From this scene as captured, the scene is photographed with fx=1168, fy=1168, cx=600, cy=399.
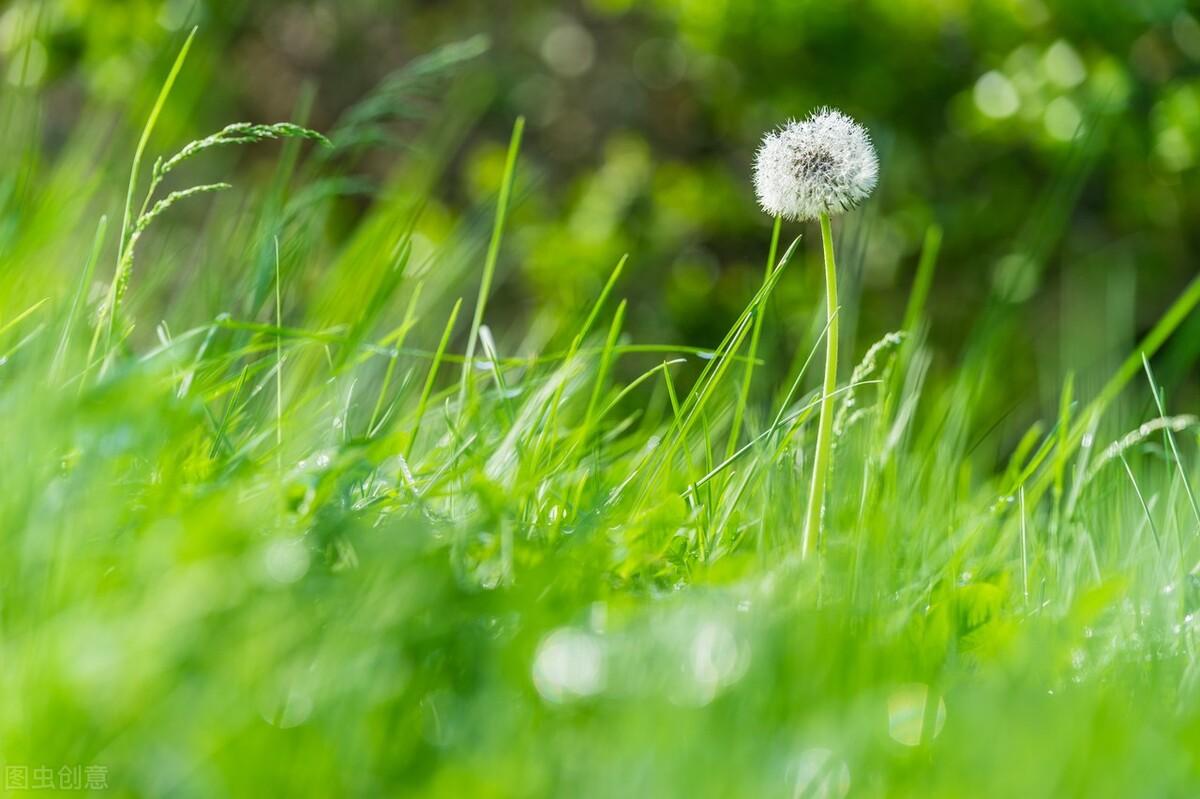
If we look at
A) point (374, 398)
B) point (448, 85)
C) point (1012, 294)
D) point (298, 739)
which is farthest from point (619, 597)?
point (448, 85)

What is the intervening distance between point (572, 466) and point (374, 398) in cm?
36

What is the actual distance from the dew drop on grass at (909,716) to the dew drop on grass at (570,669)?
0.20 metres

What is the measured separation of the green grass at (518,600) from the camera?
682 mm

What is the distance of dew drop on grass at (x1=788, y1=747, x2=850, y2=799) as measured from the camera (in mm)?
706

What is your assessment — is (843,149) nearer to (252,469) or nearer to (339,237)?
(252,469)

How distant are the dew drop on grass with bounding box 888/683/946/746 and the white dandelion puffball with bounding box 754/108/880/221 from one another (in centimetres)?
50

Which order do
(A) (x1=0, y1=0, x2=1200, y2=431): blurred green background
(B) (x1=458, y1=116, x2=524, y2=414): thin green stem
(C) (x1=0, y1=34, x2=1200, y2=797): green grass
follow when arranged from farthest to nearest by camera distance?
(A) (x1=0, y1=0, x2=1200, y2=431): blurred green background
(B) (x1=458, y1=116, x2=524, y2=414): thin green stem
(C) (x1=0, y1=34, x2=1200, y2=797): green grass

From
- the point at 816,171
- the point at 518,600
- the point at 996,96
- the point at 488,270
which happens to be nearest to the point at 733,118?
the point at 996,96

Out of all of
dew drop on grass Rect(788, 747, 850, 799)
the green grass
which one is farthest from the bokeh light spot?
dew drop on grass Rect(788, 747, 850, 799)

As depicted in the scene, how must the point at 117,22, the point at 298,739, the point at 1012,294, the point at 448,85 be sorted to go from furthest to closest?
the point at 448,85 → the point at 117,22 → the point at 1012,294 → the point at 298,739

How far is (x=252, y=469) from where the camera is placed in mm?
1035

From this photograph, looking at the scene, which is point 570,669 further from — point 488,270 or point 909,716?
point 488,270

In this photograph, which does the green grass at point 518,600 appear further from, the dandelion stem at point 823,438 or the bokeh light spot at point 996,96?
the bokeh light spot at point 996,96

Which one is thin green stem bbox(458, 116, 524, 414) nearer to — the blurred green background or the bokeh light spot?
the blurred green background
